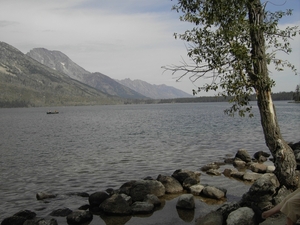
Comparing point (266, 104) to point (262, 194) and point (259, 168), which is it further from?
point (259, 168)

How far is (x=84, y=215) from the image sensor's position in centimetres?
1533

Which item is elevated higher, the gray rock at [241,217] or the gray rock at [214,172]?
the gray rock at [241,217]

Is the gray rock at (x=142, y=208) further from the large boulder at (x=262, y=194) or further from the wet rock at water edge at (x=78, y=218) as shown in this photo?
the large boulder at (x=262, y=194)

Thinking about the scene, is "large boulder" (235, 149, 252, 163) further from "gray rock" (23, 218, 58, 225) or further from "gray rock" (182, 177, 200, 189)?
"gray rock" (23, 218, 58, 225)

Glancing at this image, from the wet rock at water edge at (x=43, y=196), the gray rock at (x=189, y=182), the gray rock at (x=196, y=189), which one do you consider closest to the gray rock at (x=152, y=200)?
the gray rock at (x=196, y=189)

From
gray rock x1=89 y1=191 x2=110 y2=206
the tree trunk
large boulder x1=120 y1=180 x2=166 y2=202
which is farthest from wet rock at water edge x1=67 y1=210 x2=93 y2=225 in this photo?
the tree trunk

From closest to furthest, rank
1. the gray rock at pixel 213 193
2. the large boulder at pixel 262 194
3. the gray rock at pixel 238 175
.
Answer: the large boulder at pixel 262 194 < the gray rock at pixel 213 193 < the gray rock at pixel 238 175

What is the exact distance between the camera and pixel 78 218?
1512 centimetres

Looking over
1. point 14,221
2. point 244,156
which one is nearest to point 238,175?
point 244,156

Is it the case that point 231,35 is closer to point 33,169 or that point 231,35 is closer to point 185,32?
point 185,32

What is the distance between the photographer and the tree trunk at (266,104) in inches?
551

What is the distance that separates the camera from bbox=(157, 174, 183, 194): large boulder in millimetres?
19469

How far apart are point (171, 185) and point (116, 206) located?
4784 mm

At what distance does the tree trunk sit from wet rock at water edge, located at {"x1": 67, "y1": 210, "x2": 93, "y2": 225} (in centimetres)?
956
